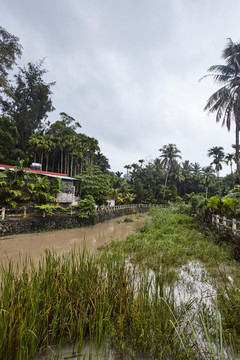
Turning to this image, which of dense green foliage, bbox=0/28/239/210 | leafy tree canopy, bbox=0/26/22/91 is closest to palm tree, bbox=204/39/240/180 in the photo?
dense green foliage, bbox=0/28/239/210

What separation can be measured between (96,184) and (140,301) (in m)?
15.6

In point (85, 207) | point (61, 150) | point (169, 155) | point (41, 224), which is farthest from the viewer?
point (169, 155)

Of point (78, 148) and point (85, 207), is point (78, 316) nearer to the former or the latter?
point (85, 207)

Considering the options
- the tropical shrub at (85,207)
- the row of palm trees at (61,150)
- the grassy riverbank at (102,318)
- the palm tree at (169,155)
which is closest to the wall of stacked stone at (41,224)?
the tropical shrub at (85,207)

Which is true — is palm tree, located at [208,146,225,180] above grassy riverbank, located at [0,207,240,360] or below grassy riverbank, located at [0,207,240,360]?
above

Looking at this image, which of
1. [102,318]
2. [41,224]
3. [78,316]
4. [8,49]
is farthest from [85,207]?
[8,49]

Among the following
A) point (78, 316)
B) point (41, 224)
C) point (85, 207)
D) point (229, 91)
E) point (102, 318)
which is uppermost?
point (229, 91)

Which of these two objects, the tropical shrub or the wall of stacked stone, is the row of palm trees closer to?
the tropical shrub

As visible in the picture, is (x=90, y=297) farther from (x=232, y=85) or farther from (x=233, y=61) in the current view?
(x=233, y=61)

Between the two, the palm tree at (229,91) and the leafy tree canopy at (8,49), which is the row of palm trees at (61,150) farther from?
the palm tree at (229,91)

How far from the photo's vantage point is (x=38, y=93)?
27828 millimetres

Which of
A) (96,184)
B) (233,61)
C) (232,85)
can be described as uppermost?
(233,61)

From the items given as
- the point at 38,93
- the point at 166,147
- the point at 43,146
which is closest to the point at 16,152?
the point at 43,146

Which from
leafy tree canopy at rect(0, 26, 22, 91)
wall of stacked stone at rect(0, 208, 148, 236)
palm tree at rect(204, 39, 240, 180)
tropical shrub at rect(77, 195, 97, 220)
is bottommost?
wall of stacked stone at rect(0, 208, 148, 236)
